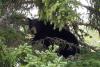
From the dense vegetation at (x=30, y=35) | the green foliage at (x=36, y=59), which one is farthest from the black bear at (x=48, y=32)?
the green foliage at (x=36, y=59)

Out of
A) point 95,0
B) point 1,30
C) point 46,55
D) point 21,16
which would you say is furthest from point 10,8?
point 46,55

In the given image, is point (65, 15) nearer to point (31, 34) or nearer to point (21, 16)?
point (21, 16)

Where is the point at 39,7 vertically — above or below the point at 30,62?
above

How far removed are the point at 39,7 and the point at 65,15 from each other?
1.16 metres

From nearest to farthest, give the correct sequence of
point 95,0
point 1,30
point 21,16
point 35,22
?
point 1,30 < point 95,0 < point 21,16 < point 35,22

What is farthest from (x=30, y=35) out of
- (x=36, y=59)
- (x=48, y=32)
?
(x=36, y=59)

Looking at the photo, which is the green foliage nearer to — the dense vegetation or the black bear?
the dense vegetation

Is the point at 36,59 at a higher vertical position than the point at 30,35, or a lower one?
higher

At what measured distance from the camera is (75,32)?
267 inches

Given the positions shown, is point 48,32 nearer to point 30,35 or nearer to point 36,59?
point 30,35

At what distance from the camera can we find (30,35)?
631cm

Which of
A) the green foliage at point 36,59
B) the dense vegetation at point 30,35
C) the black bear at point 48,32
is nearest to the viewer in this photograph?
the green foliage at point 36,59

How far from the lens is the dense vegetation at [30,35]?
375 centimetres

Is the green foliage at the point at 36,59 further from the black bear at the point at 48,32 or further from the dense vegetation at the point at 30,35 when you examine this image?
the black bear at the point at 48,32
